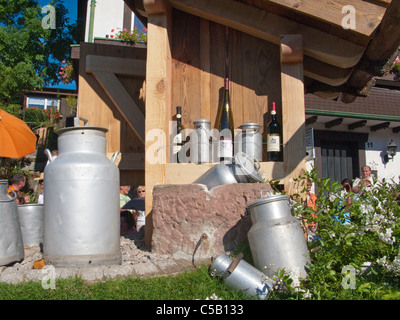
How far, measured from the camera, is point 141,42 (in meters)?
6.95

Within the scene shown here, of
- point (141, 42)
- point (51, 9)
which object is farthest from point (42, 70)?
point (141, 42)

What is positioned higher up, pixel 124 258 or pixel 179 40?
pixel 179 40

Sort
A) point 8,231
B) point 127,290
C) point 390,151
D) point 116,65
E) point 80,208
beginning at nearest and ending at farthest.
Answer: point 127,290 → point 80,208 → point 8,231 → point 116,65 → point 390,151

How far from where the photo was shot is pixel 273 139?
3105mm

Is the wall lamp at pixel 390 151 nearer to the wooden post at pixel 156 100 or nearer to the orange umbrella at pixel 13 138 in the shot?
the wooden post at pixel 156 100

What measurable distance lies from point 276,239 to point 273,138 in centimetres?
122

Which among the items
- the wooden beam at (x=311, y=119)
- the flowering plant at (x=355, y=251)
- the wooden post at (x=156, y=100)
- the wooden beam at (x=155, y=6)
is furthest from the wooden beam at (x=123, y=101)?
the wooden beam at (x=311, y=119)

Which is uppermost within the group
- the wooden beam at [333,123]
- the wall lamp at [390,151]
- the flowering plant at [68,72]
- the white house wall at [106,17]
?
the white house wall at [106,17]

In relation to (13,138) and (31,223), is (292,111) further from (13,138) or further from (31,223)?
(13,138)

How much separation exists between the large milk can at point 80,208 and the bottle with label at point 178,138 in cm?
96

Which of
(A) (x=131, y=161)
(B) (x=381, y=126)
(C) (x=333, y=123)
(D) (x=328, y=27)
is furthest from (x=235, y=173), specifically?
(B) (x=381, y=126)

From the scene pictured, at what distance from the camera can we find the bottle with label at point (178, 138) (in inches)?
130
